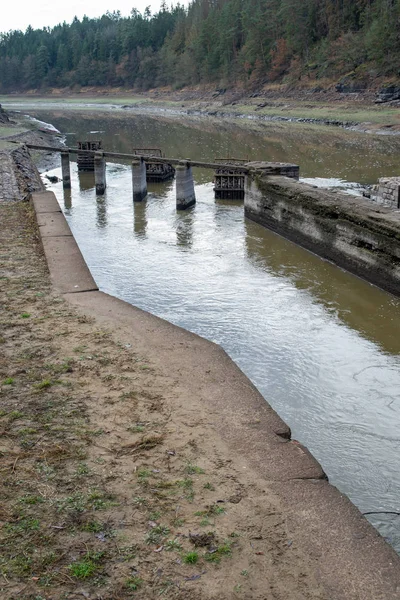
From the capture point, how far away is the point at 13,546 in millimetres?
4820

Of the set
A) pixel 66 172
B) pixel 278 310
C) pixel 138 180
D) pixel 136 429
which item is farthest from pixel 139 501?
pixel 66 172

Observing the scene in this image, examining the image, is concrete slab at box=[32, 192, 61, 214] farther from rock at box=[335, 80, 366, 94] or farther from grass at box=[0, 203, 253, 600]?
rock at box=[335, 80, 366, 94]

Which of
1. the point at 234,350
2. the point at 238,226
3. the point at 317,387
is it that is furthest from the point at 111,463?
the point at 238,226

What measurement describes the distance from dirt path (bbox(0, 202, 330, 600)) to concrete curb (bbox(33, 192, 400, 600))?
0.50 feet

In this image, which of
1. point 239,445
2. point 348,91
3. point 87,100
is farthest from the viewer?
point 87,100

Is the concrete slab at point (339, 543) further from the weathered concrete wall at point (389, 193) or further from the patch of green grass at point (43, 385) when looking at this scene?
the weathered concrete wall at point (389, 193)

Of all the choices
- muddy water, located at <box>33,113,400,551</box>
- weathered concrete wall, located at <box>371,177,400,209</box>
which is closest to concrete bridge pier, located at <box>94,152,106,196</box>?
muddy water, located at <box>33,113,400,551</box>

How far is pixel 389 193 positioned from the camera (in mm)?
19797

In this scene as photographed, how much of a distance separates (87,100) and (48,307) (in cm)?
12008

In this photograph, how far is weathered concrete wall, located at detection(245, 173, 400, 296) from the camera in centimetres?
1443

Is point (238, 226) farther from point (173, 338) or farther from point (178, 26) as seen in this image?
point (178, 26)

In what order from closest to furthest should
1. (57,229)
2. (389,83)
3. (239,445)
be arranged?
1. (239,445)
2. (57,229)
3. (389,83)

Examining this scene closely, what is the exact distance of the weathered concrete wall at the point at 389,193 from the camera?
1930 cm

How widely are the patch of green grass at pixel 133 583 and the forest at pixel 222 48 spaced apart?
65579 mm
